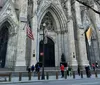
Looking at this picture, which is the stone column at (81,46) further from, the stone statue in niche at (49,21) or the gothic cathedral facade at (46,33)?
the stone statue in niche at (49,21)

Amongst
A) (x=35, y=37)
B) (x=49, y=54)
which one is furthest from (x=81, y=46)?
(x=35, y=37)

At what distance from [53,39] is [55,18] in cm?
375

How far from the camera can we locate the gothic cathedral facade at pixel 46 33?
20.4m

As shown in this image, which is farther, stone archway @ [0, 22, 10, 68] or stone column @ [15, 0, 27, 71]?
stone archway @ [0, 22, 10, 68]

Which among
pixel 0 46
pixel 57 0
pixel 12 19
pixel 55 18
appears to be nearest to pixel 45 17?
pixel 55 18

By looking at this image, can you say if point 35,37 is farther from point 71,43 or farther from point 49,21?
point 71,43

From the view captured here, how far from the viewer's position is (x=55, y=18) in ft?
83.1

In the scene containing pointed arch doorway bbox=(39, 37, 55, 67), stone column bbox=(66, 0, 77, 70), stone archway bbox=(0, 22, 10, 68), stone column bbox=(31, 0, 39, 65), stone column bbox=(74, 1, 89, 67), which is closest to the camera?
stone column bbox=(31, 0, 39, 65)

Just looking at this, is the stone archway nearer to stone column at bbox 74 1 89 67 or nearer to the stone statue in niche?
the stone statue in niche

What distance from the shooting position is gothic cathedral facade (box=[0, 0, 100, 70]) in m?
20.4

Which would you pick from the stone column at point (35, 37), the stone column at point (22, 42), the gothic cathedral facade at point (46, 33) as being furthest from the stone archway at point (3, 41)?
the stone column at point (35, 37)

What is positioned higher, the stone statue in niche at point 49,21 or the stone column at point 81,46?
the stone statue in niche at point 49,21

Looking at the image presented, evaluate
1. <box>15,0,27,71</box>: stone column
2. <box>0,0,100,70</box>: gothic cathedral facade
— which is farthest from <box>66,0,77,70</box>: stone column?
<box>15,0,27,71</box>: stone column

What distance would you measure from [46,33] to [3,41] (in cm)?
743
